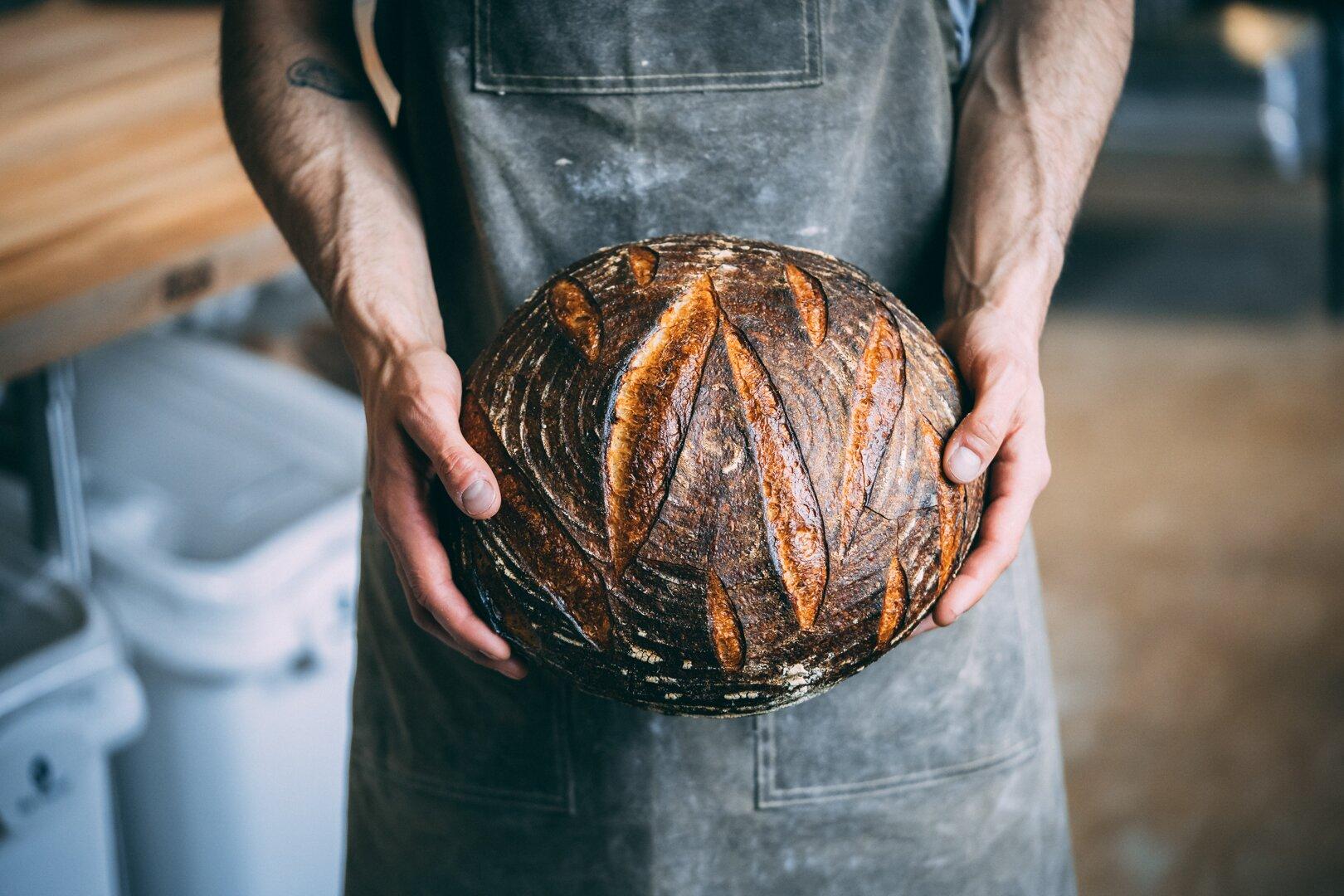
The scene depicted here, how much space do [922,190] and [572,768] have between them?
655 mm

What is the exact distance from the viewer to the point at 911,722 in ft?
3.77

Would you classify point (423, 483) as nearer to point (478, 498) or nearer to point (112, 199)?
point (478, 498)

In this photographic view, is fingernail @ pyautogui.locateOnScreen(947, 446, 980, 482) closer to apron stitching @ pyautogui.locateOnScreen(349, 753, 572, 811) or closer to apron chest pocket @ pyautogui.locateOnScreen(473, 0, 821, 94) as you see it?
apron chest pocket @ pyautogui.locateOnScreen(473, 0, 821, 94)

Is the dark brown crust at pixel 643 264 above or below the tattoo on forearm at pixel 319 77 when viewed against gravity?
below

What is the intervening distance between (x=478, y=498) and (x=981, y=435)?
1.27ft

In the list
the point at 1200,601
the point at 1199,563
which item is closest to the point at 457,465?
the point at 1200,601

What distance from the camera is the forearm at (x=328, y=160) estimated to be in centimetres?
105

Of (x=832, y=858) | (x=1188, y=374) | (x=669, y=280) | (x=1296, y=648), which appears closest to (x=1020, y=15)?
(x=669, y=280)

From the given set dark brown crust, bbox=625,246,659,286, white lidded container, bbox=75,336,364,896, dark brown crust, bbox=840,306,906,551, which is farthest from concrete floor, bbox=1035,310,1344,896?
dark brown crust, bbox=625,246,659,286

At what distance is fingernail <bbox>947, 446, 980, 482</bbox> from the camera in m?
0.90

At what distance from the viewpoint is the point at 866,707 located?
1.14 meters

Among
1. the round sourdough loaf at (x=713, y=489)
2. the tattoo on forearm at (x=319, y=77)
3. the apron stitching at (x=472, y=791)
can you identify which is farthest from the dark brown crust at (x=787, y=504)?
the tattoo on forearm at (x=319, y=77)

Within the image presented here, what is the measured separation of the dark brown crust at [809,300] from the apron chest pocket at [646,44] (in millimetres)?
223

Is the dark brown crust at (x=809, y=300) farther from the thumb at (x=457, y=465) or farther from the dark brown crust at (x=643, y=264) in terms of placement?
the thumb at (x=457, y=465)
